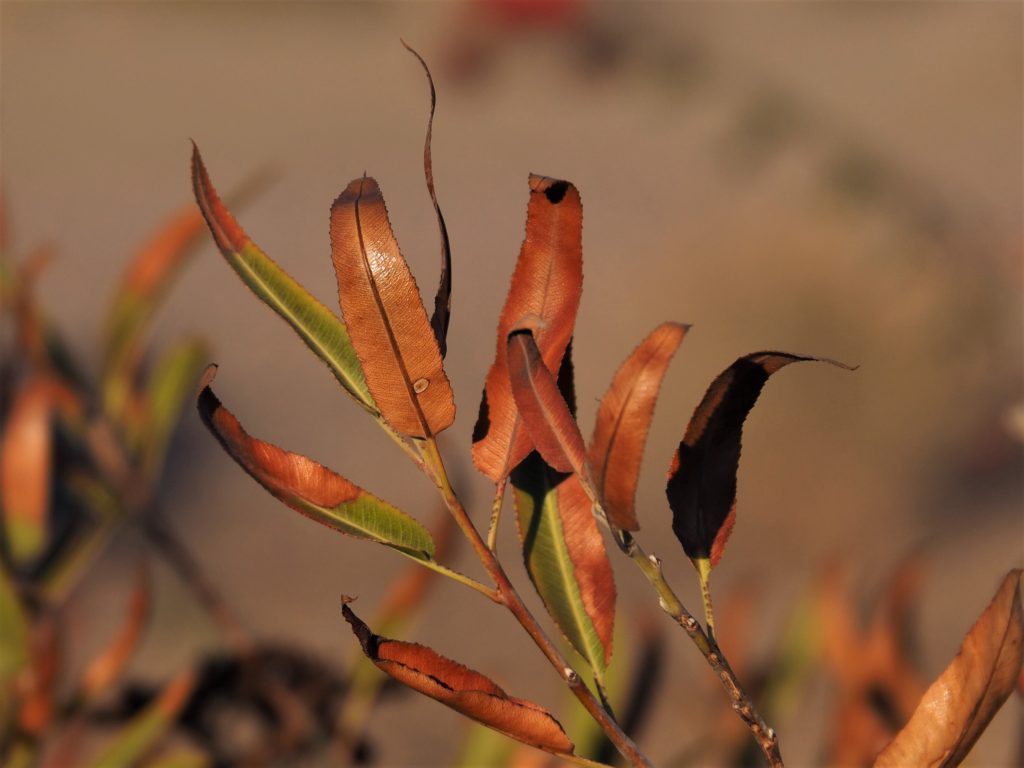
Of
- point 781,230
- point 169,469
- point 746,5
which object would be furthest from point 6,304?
point 746,5

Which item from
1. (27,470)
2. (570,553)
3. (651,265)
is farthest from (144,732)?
(651,265)

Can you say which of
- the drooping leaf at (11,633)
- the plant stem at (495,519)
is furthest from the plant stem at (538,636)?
the drooping leaf at (11,633)

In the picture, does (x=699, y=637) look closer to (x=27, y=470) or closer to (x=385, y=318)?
(x=385, y=318)

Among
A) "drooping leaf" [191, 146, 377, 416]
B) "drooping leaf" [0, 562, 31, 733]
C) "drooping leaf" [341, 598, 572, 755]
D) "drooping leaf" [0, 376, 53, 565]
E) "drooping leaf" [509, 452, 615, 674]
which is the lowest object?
"drooping leaf" [0, 562, 31, 733]

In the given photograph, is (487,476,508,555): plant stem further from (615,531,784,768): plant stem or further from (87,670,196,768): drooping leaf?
(87,670,196,768): drooping leaf

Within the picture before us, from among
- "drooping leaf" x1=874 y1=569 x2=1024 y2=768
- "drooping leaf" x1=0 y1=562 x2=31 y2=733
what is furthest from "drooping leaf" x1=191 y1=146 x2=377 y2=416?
"drooping leaf" x1=0 y1=562 x2=31 y2=733

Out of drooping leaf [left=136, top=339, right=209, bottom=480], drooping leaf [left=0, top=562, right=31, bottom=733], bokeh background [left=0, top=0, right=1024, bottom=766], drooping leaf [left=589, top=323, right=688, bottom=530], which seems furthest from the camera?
bokeh background [left=0, top=0, right=1024, bottom=766]
